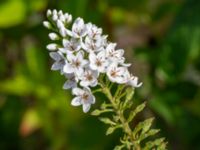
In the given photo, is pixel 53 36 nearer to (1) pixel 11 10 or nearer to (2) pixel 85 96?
(2) pixel 85 96

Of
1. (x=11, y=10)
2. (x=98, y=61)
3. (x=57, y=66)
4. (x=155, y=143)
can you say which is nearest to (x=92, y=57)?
(x=98, y=61)

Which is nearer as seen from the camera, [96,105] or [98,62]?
[98,62]

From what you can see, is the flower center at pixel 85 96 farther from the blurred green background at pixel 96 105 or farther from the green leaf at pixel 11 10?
the green leaf at pixel 11 10

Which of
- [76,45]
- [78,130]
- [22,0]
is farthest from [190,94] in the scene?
[76,45]

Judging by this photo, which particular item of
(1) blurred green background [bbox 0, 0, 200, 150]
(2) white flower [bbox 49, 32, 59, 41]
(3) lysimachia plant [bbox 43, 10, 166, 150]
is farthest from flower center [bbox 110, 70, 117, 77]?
(1) blurred green background [bbox 0, 0, 200, 150]

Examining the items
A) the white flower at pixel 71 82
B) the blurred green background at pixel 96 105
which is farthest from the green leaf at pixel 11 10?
the white flower at pixel 71 82

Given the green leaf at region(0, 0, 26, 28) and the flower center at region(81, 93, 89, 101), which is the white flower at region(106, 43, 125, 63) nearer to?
the flower center at region(81, 93, 89, 101)

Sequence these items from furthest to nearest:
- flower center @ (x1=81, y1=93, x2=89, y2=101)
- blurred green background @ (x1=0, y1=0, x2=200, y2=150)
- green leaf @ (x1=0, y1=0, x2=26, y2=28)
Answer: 1. green leaf @ (x1=0, y1=0, x2=26, y2=28)
2. blurred green background @ (x1=0, y1=0, x2=200, y2=150)
3. flower center @ (x1=81, y1=93, x2=89, y2=101)
